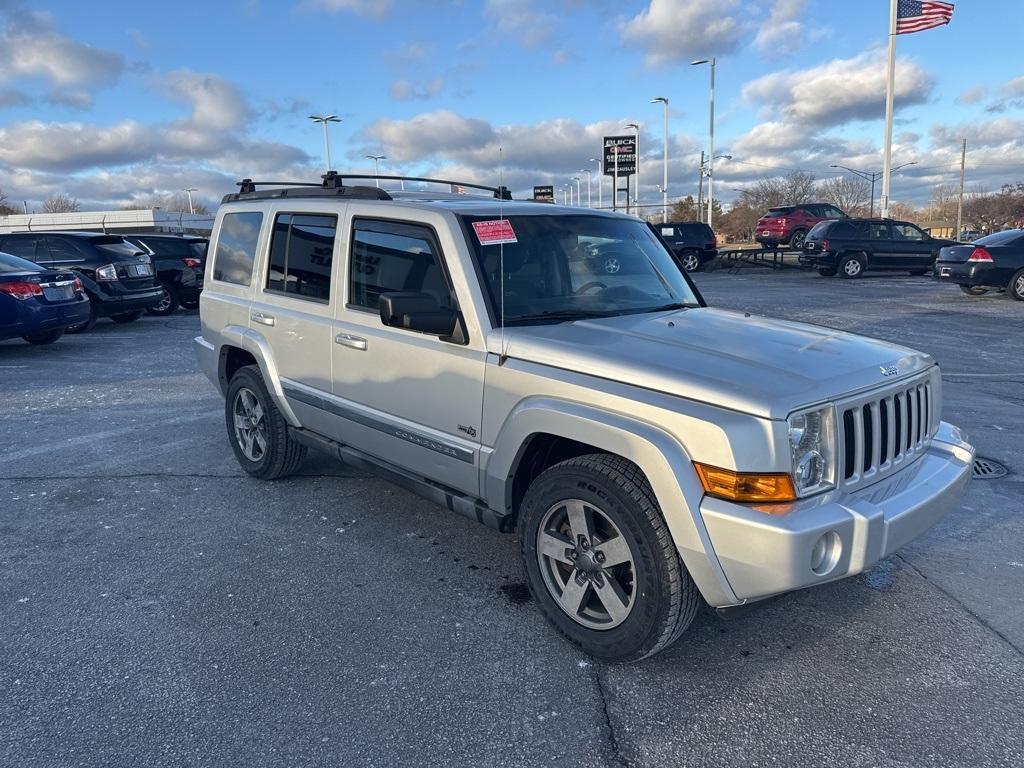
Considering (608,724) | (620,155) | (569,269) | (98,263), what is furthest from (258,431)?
(620,155)

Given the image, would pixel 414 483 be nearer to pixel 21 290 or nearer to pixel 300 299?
pixel 300 299

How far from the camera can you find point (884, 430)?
3092mm

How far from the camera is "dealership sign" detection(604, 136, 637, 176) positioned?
36969 mm

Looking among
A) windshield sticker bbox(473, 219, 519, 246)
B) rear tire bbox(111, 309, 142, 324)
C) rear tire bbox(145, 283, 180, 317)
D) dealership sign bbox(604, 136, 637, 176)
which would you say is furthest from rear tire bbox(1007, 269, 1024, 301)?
dealership sign bbox(604, 136, 637, 176)

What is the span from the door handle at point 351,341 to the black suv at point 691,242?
75.8 feet

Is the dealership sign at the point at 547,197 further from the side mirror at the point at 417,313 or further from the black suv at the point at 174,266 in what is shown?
the black suv at the point at 174,266

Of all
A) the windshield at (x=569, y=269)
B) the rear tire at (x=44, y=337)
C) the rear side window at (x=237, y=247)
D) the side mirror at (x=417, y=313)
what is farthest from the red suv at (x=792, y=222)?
the side mirror at (x=417, y=313)

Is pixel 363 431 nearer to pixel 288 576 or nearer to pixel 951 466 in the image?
pixel 288 576

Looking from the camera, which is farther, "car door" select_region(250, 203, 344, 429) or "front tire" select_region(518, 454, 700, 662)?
"car door" select_region(250, 203, 344, 429)

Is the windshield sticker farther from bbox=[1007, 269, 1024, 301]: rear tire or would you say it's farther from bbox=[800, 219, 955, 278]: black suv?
bbox=[800, 219, 955, 278]: black suv

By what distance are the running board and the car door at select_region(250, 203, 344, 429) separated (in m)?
0.16

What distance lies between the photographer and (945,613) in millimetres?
3428

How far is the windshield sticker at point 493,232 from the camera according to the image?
12.1 feet

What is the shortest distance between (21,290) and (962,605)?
11012 mm
